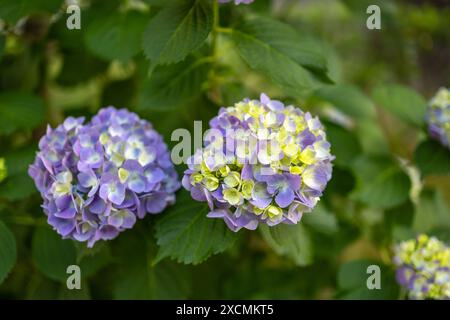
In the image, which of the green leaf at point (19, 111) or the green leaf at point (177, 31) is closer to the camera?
the green leaf at point (177, 31)

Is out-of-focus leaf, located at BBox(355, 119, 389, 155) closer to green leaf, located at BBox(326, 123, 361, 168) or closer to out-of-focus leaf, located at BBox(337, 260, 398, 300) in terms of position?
green leaf, located at BBox(326, 123, 361, 168)

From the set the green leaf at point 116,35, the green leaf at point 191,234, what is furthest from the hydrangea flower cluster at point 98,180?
the green leaf at point 116,35

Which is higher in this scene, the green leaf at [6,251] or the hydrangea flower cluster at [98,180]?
the hydrangea flower cluster at [98,180]

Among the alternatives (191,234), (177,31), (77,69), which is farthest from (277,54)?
(77,69)

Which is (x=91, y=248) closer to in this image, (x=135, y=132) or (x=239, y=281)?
(x=135, y=132)

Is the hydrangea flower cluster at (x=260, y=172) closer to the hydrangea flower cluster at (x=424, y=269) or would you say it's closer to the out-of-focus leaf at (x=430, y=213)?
the hydrangea flower cluster at (x=424, y=269)

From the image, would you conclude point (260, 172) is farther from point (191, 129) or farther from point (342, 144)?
point (342, 144)

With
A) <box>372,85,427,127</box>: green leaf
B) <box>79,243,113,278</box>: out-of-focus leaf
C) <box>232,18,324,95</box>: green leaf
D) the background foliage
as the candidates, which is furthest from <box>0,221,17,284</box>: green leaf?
<box>372,85,427,127</box>: green leaf
